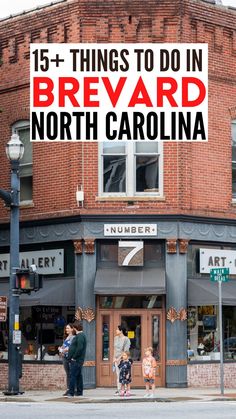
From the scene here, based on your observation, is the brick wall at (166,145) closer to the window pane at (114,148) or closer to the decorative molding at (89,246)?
the window pane at (114,148)

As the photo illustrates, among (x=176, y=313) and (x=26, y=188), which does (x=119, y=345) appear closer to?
(x=176, y=313)

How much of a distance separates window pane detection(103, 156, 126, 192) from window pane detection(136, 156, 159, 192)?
42cm

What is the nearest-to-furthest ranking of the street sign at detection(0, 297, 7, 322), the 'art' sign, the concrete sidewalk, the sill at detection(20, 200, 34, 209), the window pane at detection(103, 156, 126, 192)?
the concrete sidewalk → the street sign at detection(0, 297, 7, 322) → the 'art' sign → the window pane at detection(103, 156, 126, 192) → the sill at detection(20, 200, 34, 209)

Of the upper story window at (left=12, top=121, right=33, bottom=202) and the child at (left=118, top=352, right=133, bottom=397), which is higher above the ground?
the upper story window at (left=12, top=121, right=33, bottom=202)

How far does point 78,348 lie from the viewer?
2578 centimetres

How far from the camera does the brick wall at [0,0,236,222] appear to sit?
29.7 meters

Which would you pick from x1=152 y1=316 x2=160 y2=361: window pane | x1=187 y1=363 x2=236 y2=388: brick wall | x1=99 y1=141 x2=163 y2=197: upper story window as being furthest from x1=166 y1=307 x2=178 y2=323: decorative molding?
x1=99 y1=141 x2=163 y2=197: upper story window

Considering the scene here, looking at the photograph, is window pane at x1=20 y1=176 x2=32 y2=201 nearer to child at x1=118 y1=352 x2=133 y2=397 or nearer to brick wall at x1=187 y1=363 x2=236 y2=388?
brick wall at x1=187 y1=363 x2=236 y2=388

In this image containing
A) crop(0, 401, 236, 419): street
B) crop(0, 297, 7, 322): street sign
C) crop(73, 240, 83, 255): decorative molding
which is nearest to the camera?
crop(0, 401, 236, 419): street

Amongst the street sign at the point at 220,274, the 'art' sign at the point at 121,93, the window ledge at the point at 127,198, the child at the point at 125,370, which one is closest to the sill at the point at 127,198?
the window ledge at the point at 127,198

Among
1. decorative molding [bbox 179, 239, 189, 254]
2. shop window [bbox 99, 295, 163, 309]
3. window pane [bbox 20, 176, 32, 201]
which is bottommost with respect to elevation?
shop window [bbox 99, 295, 163, 309]

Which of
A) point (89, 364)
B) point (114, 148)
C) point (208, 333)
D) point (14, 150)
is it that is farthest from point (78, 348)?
point (114, 148)

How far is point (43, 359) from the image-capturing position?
99.9ft

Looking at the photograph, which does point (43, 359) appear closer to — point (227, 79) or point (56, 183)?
point (56, 183)
